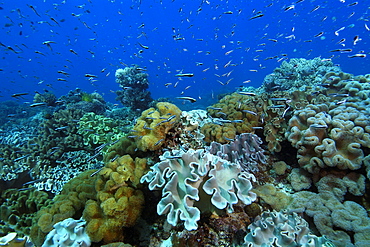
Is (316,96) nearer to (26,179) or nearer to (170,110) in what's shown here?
(170,110)

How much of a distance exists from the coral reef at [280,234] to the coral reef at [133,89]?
37.5 feet

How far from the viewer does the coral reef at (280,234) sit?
2520mm

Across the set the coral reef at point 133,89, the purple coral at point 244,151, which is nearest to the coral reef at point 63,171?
the purple coral at point 244,151

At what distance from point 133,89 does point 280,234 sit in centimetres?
1262

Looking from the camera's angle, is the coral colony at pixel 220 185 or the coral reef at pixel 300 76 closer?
the coral colony at pixel 220 185

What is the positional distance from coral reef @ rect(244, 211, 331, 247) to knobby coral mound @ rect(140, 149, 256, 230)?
0.49 m

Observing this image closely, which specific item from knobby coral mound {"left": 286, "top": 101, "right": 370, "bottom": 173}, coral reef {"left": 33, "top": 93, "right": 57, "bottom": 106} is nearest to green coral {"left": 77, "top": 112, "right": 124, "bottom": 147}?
knobby coral mound {"left": 286, "top": 101, "right": 370, "bottom": 173}

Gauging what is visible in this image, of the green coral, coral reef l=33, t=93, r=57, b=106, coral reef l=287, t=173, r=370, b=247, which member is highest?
coral reef l=33, t=93, r=57, b=106

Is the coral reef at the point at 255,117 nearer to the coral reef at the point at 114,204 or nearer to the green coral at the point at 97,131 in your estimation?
the coral reef at the point at 114,204

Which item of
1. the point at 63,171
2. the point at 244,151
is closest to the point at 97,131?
the point at 63,171

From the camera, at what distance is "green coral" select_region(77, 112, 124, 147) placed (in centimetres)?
710

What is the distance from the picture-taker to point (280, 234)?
2.58m

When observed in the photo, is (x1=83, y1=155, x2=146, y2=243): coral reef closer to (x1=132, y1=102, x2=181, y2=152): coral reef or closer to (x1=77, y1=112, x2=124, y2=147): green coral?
(x1=132, y1=102, x2=181, y2=152): coral reef

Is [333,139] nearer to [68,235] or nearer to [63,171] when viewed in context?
[68,235]
